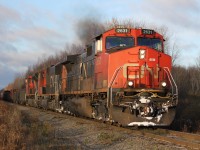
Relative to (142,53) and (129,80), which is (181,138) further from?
(142,53)

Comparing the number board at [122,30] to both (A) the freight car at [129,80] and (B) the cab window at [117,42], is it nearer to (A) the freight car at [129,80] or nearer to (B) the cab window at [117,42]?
(A) the freight car at [129,80]

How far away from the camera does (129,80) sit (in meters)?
12.3

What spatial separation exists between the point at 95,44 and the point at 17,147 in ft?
24.7

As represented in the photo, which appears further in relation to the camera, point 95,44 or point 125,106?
point 95,44

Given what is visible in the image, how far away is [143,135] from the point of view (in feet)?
37.2

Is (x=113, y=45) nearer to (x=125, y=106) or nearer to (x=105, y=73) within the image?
(x=105, y=73)

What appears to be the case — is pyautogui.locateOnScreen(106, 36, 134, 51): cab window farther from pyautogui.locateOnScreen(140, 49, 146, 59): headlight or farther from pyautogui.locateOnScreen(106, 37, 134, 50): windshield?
pyautogui.locateOnScreen(140, 49, 146, 59): headlight

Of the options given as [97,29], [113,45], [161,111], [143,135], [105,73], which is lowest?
[143,135]

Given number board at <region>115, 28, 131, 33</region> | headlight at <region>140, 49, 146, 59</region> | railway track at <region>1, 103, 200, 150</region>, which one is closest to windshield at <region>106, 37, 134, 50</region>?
number board at <region>115, 28, 131, 33</region>

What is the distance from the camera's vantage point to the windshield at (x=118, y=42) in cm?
1353

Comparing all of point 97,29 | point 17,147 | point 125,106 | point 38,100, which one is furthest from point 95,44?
point 97,29

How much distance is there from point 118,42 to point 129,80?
2.13m

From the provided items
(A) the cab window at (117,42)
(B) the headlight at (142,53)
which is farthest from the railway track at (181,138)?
(A) the cab window at (117,42)

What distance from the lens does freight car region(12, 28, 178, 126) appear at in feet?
38.3
